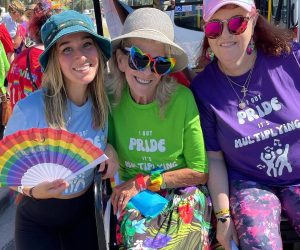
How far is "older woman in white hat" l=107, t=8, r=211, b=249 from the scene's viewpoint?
78.9 inches

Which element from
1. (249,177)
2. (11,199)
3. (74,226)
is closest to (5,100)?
(11,199)

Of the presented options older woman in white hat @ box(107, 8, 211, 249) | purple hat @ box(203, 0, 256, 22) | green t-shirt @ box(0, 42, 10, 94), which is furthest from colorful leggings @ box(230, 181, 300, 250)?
green t-shirt @ box(0, 42, 10, 94)

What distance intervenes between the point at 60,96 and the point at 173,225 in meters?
0.77

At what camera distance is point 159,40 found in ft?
6.54

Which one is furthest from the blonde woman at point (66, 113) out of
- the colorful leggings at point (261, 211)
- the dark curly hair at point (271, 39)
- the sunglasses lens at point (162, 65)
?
the dark curly hair at point (271, 39)

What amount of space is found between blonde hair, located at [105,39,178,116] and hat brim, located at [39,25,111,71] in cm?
9

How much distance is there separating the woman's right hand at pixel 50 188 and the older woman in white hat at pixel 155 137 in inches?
11.8

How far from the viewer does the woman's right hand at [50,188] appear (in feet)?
6.14

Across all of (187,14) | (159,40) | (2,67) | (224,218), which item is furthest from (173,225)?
(187,14)

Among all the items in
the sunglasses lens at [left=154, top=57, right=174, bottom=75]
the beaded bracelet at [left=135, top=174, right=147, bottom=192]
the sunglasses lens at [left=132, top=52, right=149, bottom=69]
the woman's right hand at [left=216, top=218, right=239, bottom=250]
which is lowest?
the woman's right hand at [left=216, top=218, right=239, bottom=250]

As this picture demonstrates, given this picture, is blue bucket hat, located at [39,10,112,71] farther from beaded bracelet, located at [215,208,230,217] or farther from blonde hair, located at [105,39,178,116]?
beaded bracelet, located at [215,208,230,217]

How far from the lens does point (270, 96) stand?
6.82ft

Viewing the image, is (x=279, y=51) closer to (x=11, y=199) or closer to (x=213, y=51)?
(x=213, y=51)

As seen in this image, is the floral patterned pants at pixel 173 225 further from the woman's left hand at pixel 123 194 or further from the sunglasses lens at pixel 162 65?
the sunglasses lens at pixel 162 65
